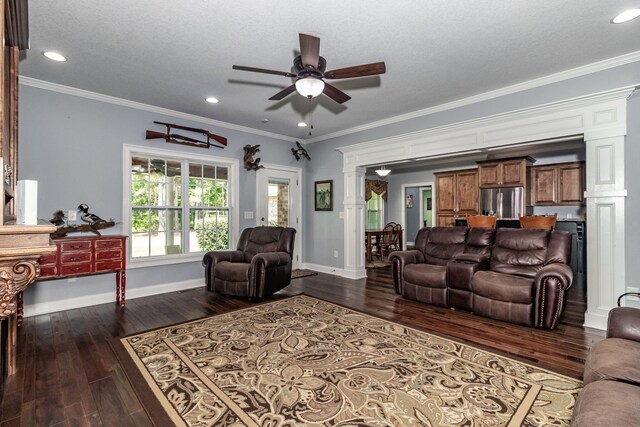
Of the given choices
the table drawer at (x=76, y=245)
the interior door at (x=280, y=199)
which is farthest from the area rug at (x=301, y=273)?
the table drawer at (x=76, y=245)

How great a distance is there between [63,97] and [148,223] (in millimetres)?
1876

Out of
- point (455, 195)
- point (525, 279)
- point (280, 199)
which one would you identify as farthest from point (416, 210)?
point (525, 279)

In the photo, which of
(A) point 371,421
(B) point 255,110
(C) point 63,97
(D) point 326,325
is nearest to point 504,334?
(D) point 326,325

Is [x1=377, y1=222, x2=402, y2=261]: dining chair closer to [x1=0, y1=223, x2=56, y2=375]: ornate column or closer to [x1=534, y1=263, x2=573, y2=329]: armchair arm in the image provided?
[x1=534, y1=263, x2=573, y2=329]: armchair arm

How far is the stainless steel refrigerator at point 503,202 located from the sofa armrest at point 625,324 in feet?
15.1

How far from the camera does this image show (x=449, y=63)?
323 cm

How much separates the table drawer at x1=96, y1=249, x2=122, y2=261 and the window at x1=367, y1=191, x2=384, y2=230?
670cm

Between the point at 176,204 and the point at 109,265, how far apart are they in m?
1.36

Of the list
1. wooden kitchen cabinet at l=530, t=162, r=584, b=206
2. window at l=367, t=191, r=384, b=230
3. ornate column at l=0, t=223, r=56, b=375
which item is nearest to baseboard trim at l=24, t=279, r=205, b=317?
ornate column at l=0, t=223, r=56, b=375

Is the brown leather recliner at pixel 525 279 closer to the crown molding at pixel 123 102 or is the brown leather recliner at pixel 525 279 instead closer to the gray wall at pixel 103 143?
the gray wall at pixel 103 143

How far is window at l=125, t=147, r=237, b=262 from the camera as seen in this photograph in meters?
4.53

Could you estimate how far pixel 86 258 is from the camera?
3676 millimetres

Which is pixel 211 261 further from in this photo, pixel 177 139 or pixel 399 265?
pixel 399 265

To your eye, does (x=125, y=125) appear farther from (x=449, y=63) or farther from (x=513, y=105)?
(x=513, y=105)
